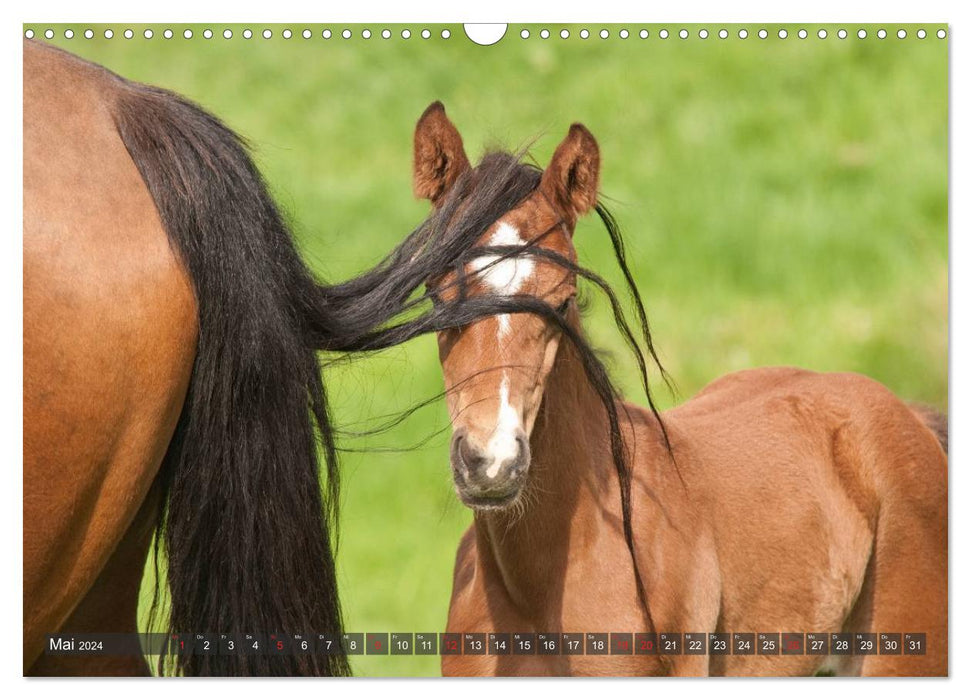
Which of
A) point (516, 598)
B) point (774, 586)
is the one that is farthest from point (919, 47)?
point (516, 598)

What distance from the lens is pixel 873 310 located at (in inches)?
203

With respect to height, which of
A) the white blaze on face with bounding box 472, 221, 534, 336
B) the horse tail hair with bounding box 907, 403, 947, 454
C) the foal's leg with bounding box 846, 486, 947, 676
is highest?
the white blaze on face with bounding box 472, 221, 534, 336

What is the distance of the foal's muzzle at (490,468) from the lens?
7.78 ft

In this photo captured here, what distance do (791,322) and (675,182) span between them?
34.6 inches

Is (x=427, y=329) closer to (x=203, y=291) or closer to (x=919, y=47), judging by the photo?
(x=203, y=291)

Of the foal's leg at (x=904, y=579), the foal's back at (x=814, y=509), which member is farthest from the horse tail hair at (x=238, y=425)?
the foal's leg at (x=904, y=579)

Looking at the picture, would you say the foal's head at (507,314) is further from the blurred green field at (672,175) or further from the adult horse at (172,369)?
the blurred green field at (672,175)

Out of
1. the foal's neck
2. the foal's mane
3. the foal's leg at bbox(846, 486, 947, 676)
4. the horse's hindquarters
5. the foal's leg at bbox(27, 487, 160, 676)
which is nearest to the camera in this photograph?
the horse's hindquarters

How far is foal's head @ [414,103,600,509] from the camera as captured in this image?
2.41 metres

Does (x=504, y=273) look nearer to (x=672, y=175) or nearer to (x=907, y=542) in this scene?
(x=907, y=542)

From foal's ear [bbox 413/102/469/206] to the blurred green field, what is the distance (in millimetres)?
417

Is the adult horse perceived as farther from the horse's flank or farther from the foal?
the horse's flank

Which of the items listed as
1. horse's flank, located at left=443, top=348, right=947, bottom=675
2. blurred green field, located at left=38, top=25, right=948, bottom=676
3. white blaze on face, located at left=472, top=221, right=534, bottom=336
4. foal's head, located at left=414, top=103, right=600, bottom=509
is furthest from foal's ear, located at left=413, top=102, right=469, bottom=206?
horse's flank, located at left=443, top=348, right=947, bottom=675

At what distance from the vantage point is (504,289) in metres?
2.54
